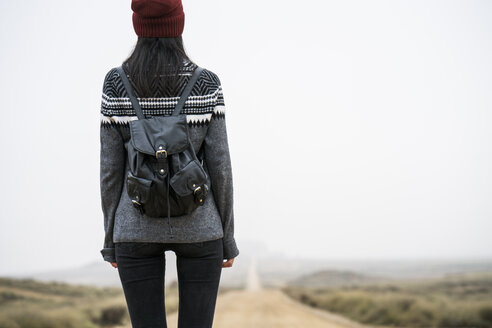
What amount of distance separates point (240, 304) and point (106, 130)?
7.67 metres

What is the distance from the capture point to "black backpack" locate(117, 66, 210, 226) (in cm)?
185

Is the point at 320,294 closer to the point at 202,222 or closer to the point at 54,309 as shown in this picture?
the point at 54,309

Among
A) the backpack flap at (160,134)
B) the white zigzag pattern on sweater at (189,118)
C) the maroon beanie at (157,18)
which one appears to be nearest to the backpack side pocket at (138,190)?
the backpack flap at (160,134)

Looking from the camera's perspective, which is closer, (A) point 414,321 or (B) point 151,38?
(B) point 151,38

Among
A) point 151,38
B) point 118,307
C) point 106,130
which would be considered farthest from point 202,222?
point 118,307

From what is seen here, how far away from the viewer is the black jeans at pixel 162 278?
1.92 meters

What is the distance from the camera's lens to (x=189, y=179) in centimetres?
186

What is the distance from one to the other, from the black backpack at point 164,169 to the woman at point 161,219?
6 cm

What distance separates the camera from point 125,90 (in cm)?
197

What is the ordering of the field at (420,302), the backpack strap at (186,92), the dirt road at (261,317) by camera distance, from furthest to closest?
the field at (420,302)
the dirt road at (261,317)
the backpack strap at (186,92)

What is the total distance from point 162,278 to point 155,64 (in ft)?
2.91

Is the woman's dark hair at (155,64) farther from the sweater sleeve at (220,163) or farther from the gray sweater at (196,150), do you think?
the sweater sleeve at (220,163)

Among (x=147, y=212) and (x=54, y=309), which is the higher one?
(x=147, y=212)

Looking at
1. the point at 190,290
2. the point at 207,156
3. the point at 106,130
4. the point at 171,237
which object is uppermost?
the point at 106,130
